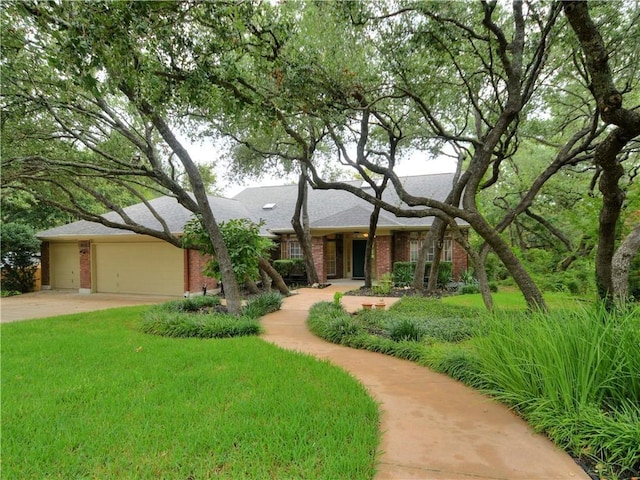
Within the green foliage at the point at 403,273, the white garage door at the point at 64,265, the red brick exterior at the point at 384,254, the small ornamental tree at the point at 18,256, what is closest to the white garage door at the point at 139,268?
the white garage door at the point at 64,265

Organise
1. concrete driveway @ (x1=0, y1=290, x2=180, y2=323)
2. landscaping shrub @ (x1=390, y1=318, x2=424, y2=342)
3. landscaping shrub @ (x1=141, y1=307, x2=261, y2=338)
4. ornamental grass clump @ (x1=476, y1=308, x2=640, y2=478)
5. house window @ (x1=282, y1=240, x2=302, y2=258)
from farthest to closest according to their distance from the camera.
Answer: house window @ (x1=282, y1=240, x2=302, y2=258)
concrete driveway @ (x1=0, y1=290, x2=180, y2=323)
landscaping shrub @ (x1=141, y1=307, x2=261, y2=338)
landscaping shrub @ (x1=390, y1=318, x2=424, y2=342)
ornamental grass clump @ (x1=476, y1=308, x2=640, y2=478)

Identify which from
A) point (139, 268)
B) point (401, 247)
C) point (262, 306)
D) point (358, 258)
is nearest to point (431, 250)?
point (401, 247)

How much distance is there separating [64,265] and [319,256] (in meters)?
11.7

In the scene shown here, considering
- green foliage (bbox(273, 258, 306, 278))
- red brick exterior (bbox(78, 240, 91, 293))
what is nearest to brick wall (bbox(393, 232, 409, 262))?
green foliage (bbox(273, 258, 306, 278))

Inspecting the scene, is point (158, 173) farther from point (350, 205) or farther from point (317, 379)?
point (350, 205)

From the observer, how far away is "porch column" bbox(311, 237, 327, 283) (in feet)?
52.4

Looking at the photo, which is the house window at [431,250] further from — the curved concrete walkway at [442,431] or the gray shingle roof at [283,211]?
the curved concrete walkway at [442,431]

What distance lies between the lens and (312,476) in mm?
2480

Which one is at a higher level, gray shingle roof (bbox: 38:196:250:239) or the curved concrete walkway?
gray shingle roof (bbox: 38:196:250:239)

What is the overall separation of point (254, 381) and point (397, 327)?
2.97 meters

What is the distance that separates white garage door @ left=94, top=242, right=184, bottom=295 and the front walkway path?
10.7 meters

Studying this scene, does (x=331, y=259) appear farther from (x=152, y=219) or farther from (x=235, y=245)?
(x=235, y=245)

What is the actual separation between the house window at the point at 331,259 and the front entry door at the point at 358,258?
3.34 feet

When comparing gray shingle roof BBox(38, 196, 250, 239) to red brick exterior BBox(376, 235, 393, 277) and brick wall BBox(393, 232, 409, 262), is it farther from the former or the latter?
brick wall BBox(393, 232, 409, 262)
